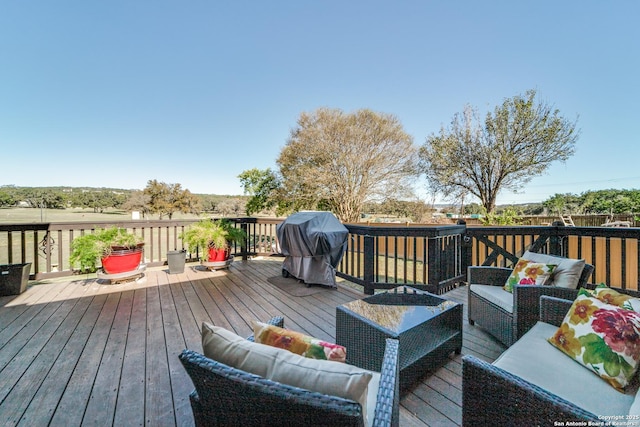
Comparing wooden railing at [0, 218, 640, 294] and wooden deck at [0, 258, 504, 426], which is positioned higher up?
wooden railing at [0, 218, 640, 294]

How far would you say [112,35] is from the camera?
566cm

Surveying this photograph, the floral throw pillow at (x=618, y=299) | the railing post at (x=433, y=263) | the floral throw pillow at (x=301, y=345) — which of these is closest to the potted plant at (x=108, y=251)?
the floral throw pillow at (x=301, y=345)

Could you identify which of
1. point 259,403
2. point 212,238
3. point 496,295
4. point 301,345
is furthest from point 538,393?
point 212,238

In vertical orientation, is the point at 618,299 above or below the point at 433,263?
above

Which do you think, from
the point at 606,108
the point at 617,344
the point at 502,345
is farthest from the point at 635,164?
the point at 617,344

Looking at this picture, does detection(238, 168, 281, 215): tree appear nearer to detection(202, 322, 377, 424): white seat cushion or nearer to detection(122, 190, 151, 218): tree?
detection(122, 190, 151, 218): tree

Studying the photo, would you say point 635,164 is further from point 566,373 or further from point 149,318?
point 149,318

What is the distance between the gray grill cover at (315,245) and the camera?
12.6 ft

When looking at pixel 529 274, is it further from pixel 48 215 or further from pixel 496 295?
pixel 48 215

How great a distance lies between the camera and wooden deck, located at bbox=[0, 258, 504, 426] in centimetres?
158

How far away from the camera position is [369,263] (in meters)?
3.77

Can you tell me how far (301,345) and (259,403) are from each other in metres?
0.32

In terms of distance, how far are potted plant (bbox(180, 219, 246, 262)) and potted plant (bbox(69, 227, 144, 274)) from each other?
81 cm

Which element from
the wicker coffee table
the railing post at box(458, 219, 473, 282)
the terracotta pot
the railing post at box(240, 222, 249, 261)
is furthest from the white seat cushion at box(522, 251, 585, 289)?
the terracotta pot
